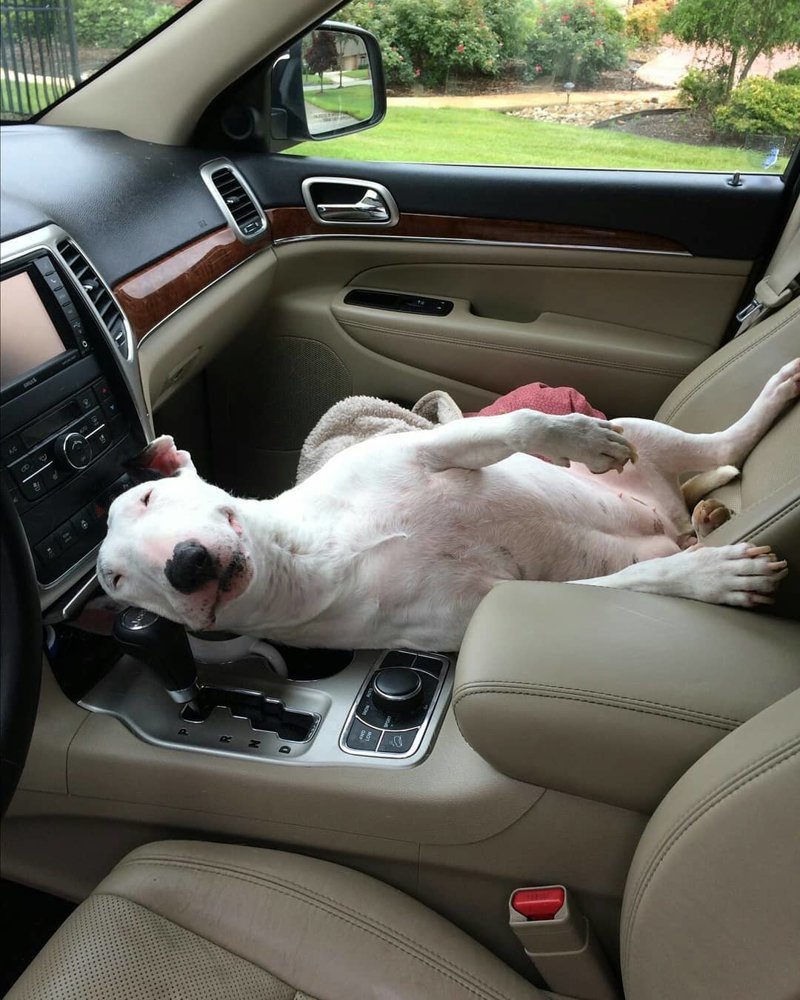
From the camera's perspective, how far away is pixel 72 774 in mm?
1615

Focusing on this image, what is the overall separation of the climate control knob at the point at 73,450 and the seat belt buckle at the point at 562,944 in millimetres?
1053

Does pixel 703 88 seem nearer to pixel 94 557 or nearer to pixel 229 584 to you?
pixel 229 584

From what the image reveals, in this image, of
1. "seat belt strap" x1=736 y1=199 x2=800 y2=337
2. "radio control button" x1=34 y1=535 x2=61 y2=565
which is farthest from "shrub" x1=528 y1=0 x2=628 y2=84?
"radio control button" x1=34 y1=535 x2=61 y2=565

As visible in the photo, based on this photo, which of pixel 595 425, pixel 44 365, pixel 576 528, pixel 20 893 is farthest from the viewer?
pixel 20 893

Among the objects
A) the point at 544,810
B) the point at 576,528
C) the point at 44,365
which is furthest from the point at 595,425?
the point at 44,365

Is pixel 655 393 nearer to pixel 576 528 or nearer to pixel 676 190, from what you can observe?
pixel 676 190

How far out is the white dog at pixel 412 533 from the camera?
5.22ft

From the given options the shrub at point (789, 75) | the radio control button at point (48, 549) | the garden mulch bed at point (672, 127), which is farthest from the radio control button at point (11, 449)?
the shrub at point (789, 75)

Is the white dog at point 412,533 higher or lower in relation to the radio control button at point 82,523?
lower

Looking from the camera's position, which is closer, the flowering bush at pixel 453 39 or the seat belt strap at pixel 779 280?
the seat belt strap at pixel 779 280

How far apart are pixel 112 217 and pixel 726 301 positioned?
1.65 metres

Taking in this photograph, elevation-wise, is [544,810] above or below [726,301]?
below

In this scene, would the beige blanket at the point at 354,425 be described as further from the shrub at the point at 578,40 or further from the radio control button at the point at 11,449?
the shrub at the point at 578,40

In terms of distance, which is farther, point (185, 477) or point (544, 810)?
point (185, 477)
